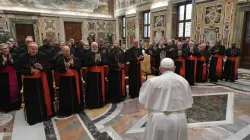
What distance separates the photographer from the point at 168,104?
179cm

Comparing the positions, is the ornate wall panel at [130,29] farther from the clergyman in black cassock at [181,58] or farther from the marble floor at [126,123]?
the marble floor at [126,123]

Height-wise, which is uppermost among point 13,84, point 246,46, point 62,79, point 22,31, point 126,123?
point 22,31

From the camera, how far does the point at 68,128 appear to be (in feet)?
11.2

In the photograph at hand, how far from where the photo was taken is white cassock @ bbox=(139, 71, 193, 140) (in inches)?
70.8

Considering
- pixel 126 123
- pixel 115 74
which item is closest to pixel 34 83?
pixel 115 74

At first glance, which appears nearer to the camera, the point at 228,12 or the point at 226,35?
the point at 228,12

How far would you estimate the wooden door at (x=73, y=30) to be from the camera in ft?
48.7

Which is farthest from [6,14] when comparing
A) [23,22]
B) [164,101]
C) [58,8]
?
[164,101]

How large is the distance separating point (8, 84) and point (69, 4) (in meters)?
12.3

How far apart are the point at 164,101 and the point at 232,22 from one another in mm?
8520

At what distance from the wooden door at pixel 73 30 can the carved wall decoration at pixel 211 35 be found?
1109cm

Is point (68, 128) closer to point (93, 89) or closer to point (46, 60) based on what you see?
point (93, 89)

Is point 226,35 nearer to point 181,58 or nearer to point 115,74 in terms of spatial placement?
point 181,58

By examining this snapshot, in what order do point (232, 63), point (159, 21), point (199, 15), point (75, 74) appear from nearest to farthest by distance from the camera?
point (75, 74), point (232, 63), point (199, 15), point (159, 21)
